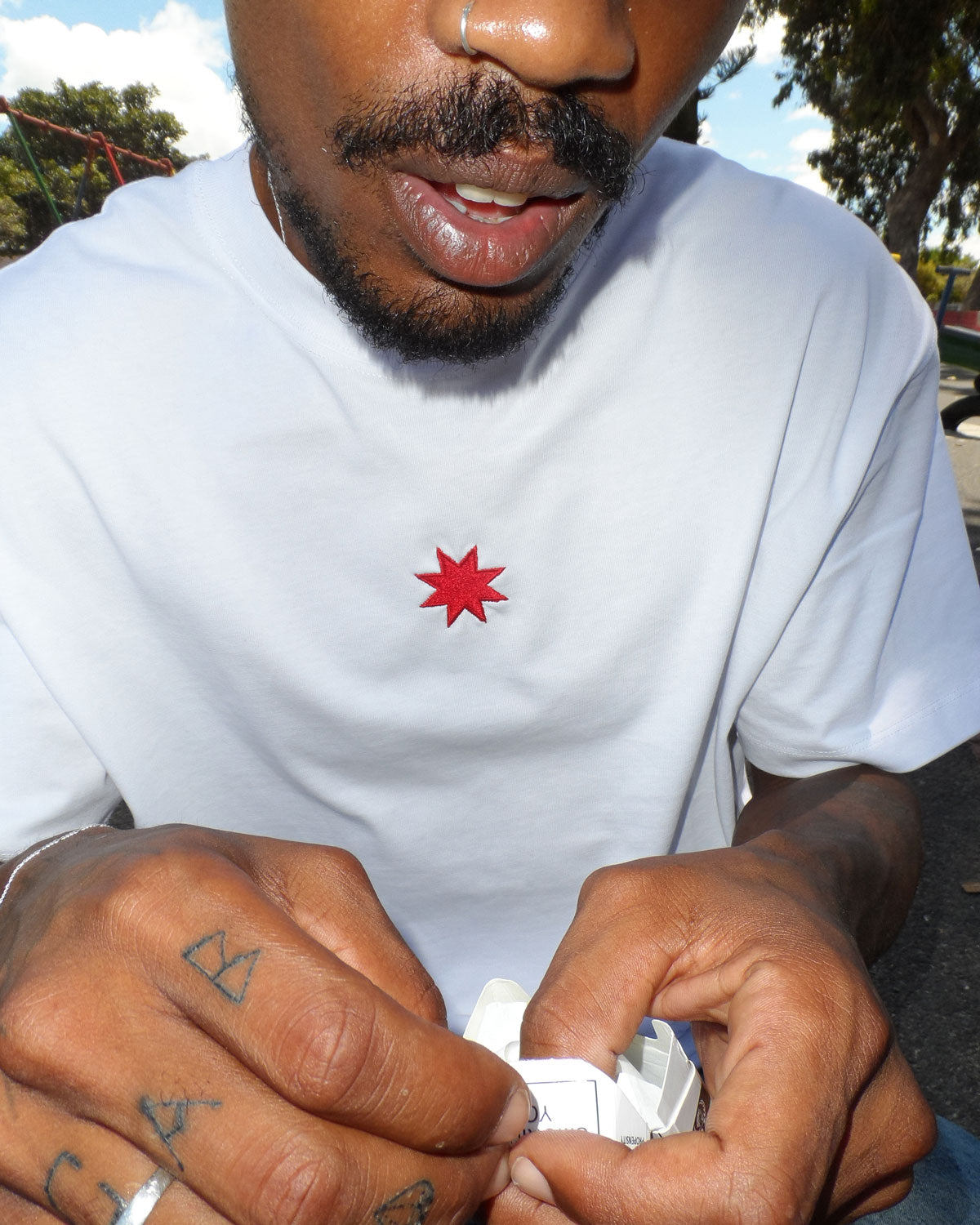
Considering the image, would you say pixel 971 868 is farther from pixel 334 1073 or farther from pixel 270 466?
pixel 334 1073

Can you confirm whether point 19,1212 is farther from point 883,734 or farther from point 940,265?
point 940,265

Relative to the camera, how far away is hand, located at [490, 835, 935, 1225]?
2.84 feet

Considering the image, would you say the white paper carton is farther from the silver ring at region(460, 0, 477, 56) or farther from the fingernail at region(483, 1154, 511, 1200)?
the silver ring at region(460, 0, 477, 56)

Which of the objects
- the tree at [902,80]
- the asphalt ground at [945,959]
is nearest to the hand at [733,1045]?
the asphalt ground at [945,959]

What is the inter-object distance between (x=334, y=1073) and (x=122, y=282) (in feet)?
3.58

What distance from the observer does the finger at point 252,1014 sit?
791 mm

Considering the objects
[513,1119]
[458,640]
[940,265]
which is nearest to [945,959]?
[458,640]

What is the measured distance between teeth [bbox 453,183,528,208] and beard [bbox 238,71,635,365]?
0.05m

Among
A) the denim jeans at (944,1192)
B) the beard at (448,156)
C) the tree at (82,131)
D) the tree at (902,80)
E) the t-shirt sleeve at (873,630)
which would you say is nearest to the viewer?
the beard at (448,156)

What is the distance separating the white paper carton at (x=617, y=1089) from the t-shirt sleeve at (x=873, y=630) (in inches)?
24.0

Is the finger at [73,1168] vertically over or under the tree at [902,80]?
under

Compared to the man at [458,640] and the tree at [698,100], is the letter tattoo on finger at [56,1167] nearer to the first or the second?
the man at [458,640]

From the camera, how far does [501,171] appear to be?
106 centimetres

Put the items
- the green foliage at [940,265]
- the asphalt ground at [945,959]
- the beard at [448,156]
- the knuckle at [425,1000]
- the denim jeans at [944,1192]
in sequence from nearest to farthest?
the knuckle at [425,1000] < the beard at [448,156] < the denim jeans at [944,1192] < the asphalt ground at [945,959] < the green foliage at [940,265]
